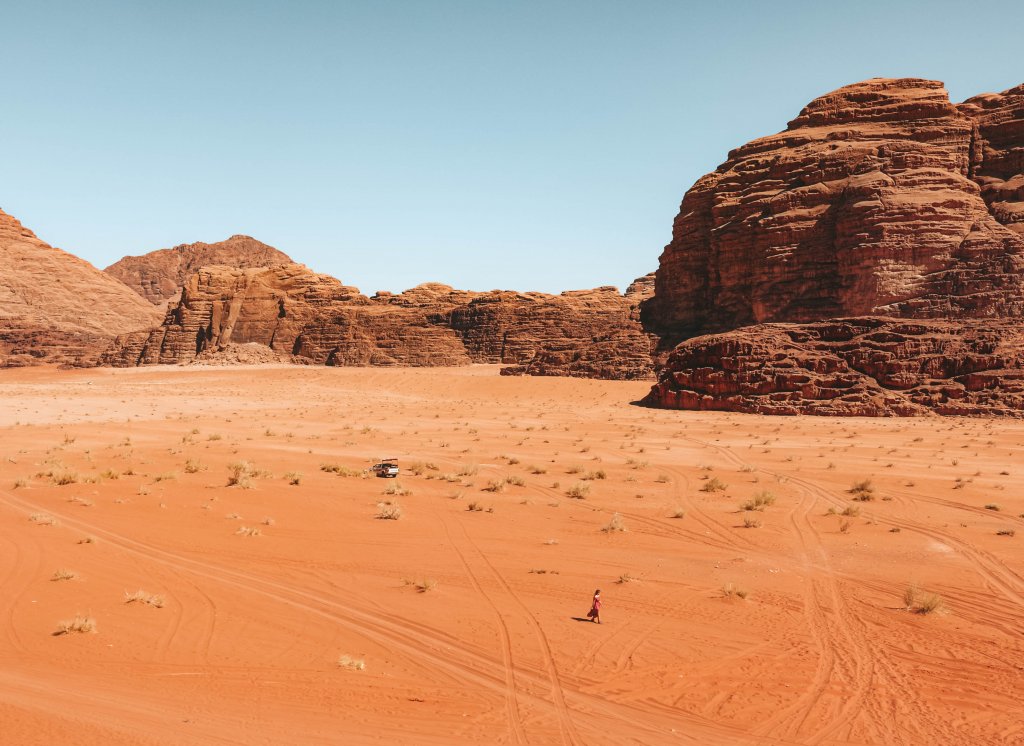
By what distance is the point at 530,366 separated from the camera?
2697 inches

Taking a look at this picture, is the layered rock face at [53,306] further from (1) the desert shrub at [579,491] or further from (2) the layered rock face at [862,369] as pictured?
(1) the desert shrub at [579,491]

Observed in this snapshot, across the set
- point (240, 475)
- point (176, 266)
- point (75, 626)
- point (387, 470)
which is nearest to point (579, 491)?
point (387, 470)

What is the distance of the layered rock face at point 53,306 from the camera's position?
98688 millimetres

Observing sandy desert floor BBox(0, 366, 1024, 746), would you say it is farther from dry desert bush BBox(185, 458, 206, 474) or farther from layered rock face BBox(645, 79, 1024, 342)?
layered rock face BBox(645, 79, 1024, 342)

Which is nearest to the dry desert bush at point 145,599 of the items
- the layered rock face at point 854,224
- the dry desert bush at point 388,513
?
the dry desert bush at point 388,513

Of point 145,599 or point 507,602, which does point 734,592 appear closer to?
point 507,602

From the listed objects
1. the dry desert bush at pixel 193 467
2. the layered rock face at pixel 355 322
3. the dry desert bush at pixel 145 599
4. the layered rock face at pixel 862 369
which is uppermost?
the layered rock face at pixel 355 322

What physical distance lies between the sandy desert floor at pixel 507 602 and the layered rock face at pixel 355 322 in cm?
6562

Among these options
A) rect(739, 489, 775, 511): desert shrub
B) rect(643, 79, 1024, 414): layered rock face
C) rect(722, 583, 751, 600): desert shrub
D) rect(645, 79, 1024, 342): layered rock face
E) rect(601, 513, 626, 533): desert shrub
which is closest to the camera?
rect(722, 583, 751, 600): desert shrub

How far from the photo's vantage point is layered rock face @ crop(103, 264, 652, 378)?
86.4 m

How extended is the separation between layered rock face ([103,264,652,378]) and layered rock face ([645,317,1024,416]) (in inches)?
1539

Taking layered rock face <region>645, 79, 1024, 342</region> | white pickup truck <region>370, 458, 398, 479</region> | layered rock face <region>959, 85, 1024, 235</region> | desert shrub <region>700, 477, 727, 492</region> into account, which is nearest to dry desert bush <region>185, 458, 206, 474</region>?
white pickup truck <region>370, 458, 398, 479</region>

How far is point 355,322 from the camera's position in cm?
8975

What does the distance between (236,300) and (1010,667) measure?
9561 centimetres
